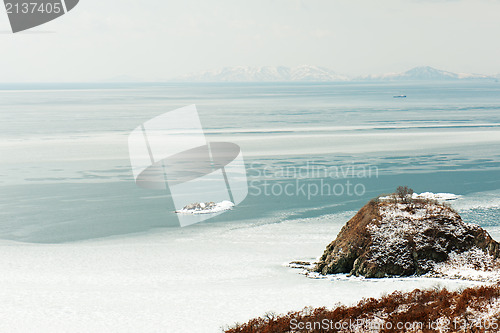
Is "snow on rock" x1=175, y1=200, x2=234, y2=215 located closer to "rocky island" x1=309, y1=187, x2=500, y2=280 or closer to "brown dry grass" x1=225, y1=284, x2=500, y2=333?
"rocky island" x1=309, y1=187, x2=500, y2=280

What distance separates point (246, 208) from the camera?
1535 inches

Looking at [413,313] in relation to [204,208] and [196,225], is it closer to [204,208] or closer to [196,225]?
[196,225]

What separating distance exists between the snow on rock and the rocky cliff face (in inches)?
500

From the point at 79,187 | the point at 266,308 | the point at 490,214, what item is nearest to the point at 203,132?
the point at 79,187

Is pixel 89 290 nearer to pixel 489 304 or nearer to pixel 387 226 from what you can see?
pixel 387 226

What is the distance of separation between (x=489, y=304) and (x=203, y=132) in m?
66.7

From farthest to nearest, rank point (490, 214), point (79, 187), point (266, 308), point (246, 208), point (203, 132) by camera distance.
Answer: point (203, 132), point (79, 187), point (246, 208), point (490, 214), point (266, 308)

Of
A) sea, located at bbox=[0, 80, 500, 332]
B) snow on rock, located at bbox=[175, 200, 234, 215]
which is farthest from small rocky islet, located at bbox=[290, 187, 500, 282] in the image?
snow on rock, located at bbox=[175, 200, 234, 215]

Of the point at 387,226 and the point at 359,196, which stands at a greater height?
the point at 387,226

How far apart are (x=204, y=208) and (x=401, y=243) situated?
15.6 m

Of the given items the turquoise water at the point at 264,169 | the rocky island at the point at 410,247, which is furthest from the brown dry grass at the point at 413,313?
the turquoise water at the point at 264,169

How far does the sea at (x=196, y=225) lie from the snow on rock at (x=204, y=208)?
882 mm

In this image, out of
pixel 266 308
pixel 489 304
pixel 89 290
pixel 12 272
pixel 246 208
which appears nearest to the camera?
pixel 489 304

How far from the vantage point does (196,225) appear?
113ft
